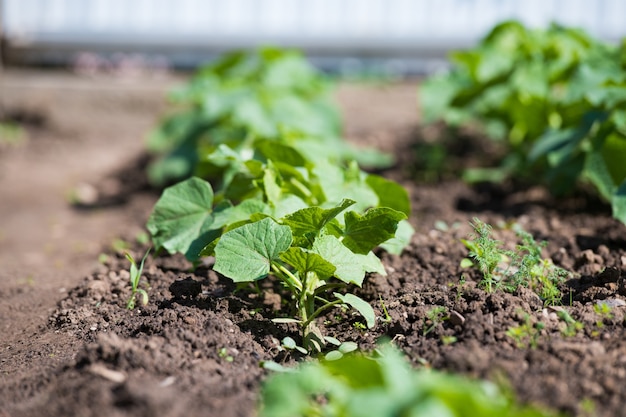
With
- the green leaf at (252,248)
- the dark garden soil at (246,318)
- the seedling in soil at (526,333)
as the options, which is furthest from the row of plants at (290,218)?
the seedling in soil at (526,333)

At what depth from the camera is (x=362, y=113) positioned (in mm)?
4520

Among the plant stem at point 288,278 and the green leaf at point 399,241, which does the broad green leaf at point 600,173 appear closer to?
the green leaf at point 399,241

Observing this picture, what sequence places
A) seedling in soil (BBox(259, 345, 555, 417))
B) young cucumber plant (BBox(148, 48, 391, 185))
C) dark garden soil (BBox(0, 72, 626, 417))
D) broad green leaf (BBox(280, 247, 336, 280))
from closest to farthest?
seedling in soil (BBox(259, 345, 555, 417)) → dark garden soil (BBox(0, 72, 626, 417)) → broad green leaf (BBox(280, 247, 336, 280)) → young cucumber plant (BBox(148, 48, 391, 185))

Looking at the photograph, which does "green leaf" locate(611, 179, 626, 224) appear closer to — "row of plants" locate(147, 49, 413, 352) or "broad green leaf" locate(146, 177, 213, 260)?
"row of plants" locate(147, 49, 413, 352)

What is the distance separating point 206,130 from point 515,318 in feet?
7.20

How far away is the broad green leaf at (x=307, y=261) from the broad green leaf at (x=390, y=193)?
1.73 ft

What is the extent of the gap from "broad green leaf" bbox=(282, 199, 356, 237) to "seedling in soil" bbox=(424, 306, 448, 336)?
0.34m

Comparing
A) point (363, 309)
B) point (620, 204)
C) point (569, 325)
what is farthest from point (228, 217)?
point (620, 204)

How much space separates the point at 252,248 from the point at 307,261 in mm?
149

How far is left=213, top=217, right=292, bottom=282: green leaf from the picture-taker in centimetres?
176

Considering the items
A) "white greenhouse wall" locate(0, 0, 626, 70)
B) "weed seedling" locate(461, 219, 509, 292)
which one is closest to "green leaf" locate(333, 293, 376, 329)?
"weed seedling" locate(461, 219, 509, 292)

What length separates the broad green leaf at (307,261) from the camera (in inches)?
67.6

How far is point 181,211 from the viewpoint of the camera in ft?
6.99

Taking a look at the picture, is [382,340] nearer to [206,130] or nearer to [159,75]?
[206,130]
